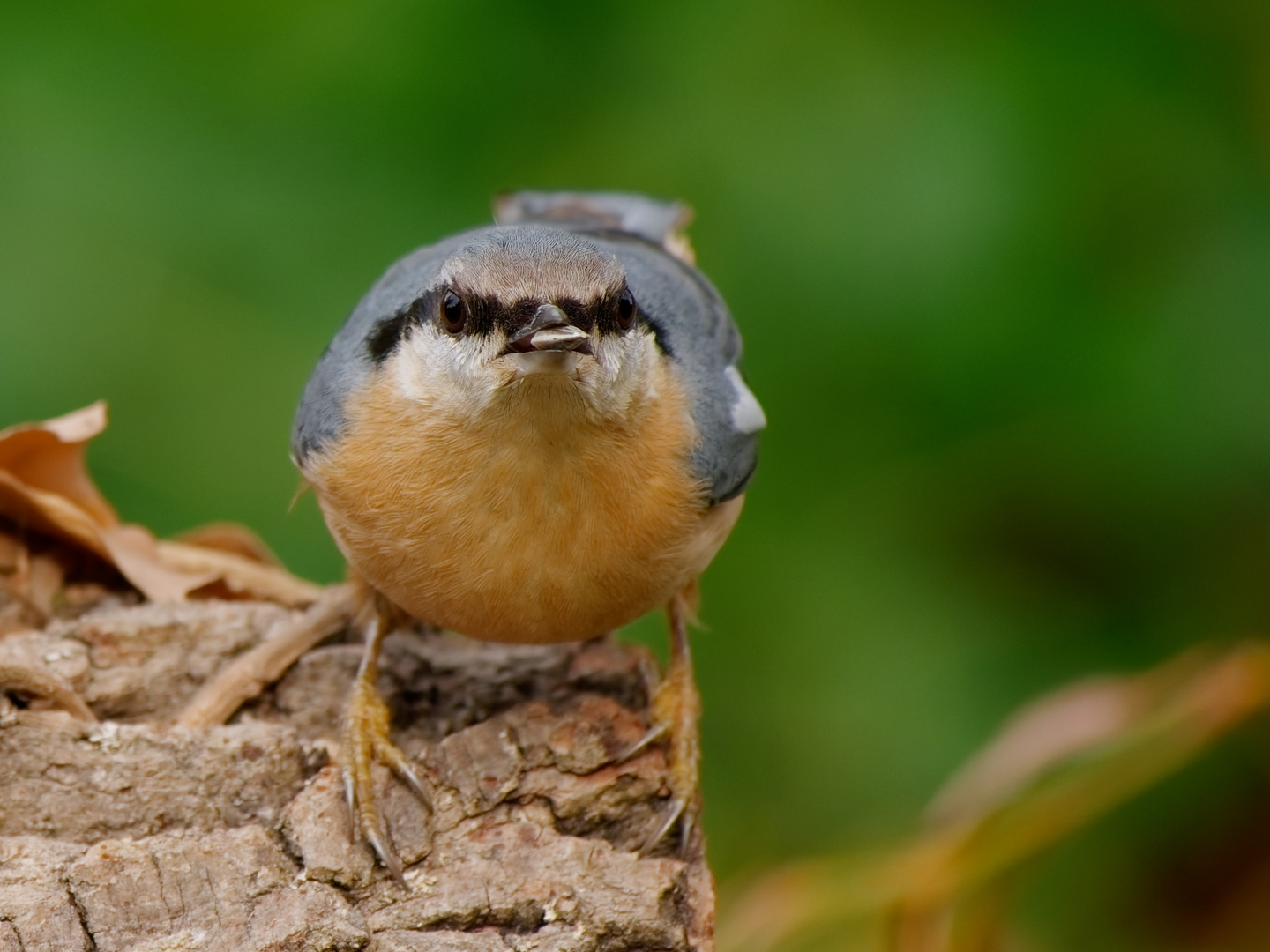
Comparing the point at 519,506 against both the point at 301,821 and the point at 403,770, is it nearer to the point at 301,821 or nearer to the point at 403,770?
the point at 403,770


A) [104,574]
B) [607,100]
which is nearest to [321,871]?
[104,574]

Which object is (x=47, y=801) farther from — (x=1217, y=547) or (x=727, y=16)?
(x=1217, y=547)

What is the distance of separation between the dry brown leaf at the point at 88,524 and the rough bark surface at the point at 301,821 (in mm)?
229

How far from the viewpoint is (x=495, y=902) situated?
2.17 meters

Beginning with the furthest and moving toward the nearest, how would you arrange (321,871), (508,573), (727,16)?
(727,16)
(508,573)
(321,871)

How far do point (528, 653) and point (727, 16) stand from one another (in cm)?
186

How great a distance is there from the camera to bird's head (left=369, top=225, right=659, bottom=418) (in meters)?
2.17

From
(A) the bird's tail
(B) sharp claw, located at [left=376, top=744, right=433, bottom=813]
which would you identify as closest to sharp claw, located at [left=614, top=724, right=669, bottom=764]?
(B) sharp claw, located at [left=376, top=744, right=433, bottom=813]

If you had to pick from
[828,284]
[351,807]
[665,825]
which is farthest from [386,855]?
[828,284]

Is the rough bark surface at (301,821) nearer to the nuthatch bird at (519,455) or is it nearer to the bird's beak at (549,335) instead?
the nuthatch bird at (519,455)

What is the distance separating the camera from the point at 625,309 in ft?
7.54

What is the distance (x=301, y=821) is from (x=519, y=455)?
2.12ft

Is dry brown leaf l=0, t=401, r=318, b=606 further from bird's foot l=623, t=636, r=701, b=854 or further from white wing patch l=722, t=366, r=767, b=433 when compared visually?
white wing patch l=722, t=366, r=767, b=433

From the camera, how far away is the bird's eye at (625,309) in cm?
228
